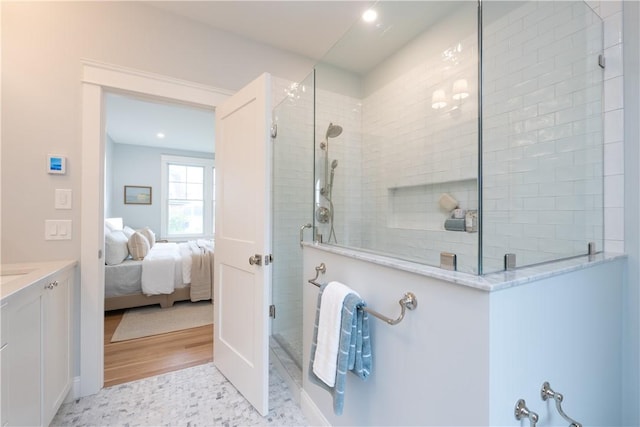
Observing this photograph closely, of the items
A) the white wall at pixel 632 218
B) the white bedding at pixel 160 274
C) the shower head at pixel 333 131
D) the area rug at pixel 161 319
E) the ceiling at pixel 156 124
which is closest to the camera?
the white wall at pixel 632 218

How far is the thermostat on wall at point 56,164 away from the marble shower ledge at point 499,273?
1834 millimetres

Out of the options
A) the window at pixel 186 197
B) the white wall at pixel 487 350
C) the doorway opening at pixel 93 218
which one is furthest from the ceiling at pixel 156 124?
the white wall at pixel 487 350

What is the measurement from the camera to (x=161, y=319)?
3027 mm

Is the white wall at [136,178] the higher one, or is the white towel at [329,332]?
the white wall at [136,178]

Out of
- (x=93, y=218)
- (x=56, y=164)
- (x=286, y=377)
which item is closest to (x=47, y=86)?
(x=56, y=164)

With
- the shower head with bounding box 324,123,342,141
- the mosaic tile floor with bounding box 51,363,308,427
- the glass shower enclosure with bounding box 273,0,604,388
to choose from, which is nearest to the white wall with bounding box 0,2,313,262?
the mosaic tile floor with bounding box 51,363,308,427

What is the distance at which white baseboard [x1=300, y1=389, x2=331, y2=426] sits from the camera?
1.47 metres

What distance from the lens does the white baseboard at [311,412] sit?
147 cm

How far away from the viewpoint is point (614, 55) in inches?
52.9

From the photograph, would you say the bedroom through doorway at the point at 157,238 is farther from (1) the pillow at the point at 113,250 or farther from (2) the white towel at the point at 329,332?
(2) the white towel at the point at 329,332

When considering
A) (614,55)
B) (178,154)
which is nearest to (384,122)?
(614,55)

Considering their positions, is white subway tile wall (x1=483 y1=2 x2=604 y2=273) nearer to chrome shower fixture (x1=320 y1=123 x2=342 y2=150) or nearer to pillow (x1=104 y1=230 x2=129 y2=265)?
chrome shower fixture (x1=320 y1=123 x2=342 y2=150)

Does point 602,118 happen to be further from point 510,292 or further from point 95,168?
point 95,168

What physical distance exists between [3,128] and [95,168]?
1.58ft
